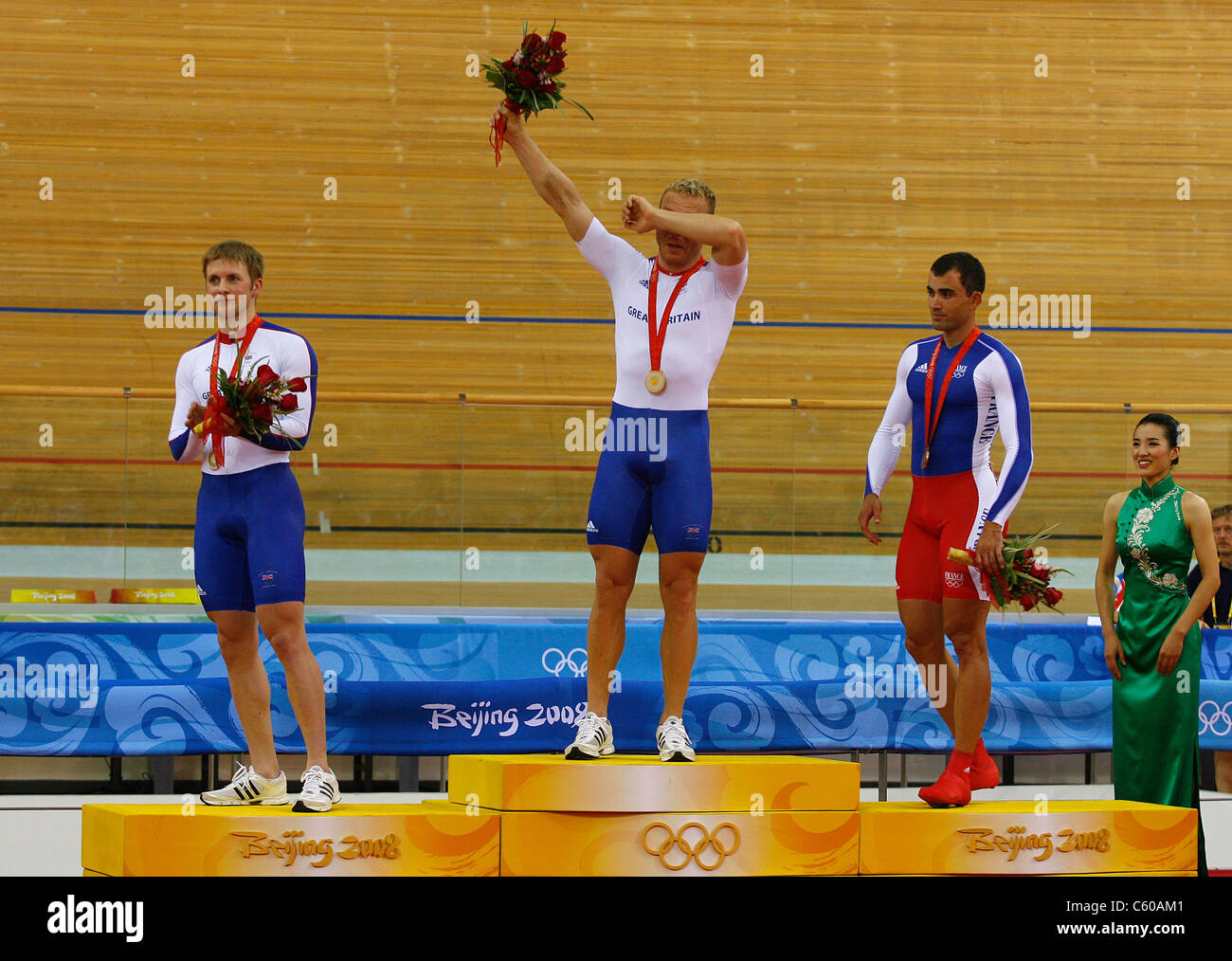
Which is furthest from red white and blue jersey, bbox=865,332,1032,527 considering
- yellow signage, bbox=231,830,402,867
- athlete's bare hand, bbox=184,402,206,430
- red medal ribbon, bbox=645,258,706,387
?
athlete's bare hand, bbox=184,402,206,430

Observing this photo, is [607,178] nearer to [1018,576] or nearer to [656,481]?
[656,481]

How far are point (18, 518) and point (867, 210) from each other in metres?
6.15

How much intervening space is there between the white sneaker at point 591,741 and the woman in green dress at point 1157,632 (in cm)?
199

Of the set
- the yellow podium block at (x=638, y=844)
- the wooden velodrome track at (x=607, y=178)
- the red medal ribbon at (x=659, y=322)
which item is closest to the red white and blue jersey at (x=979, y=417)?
the red medal ribbon at (x=659, y=322)

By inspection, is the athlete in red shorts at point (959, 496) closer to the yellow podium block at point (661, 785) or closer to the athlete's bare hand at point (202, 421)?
the yellow podium block at point (661, 785)

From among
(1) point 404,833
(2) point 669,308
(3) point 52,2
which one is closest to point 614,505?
(2) point 669,308

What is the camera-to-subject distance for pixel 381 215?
9.23m

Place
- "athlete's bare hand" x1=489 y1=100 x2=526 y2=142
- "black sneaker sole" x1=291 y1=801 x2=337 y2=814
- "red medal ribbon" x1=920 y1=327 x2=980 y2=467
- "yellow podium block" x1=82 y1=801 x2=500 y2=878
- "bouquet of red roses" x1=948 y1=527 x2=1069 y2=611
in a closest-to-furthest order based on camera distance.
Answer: "yellow podium block" x1=82 y1=801 x2=500 y2=878 < "black sneaker sole" x1=291 y1=801 x2=337 y2=814 < "athlete's bare hand" x1=489 y1=100 x2=526 y2=142 < "bouquet of red roses" x1=948 y1=527 x2=1069 y2=611 < "red medal ribbon" x1=920 y1=327 x2=980 y2=467

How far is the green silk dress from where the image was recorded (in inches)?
175

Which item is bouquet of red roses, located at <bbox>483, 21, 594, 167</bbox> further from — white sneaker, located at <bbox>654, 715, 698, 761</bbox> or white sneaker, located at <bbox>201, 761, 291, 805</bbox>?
white sneaker, located at <bbox>201, 761, 291, 805</bbox>

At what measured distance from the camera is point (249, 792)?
350 cm

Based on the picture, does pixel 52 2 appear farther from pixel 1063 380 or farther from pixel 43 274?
pixel 1063 380

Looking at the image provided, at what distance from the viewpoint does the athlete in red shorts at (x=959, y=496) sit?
3697 millimetres

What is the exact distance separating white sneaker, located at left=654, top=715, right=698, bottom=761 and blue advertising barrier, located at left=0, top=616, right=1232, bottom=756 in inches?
73.5
